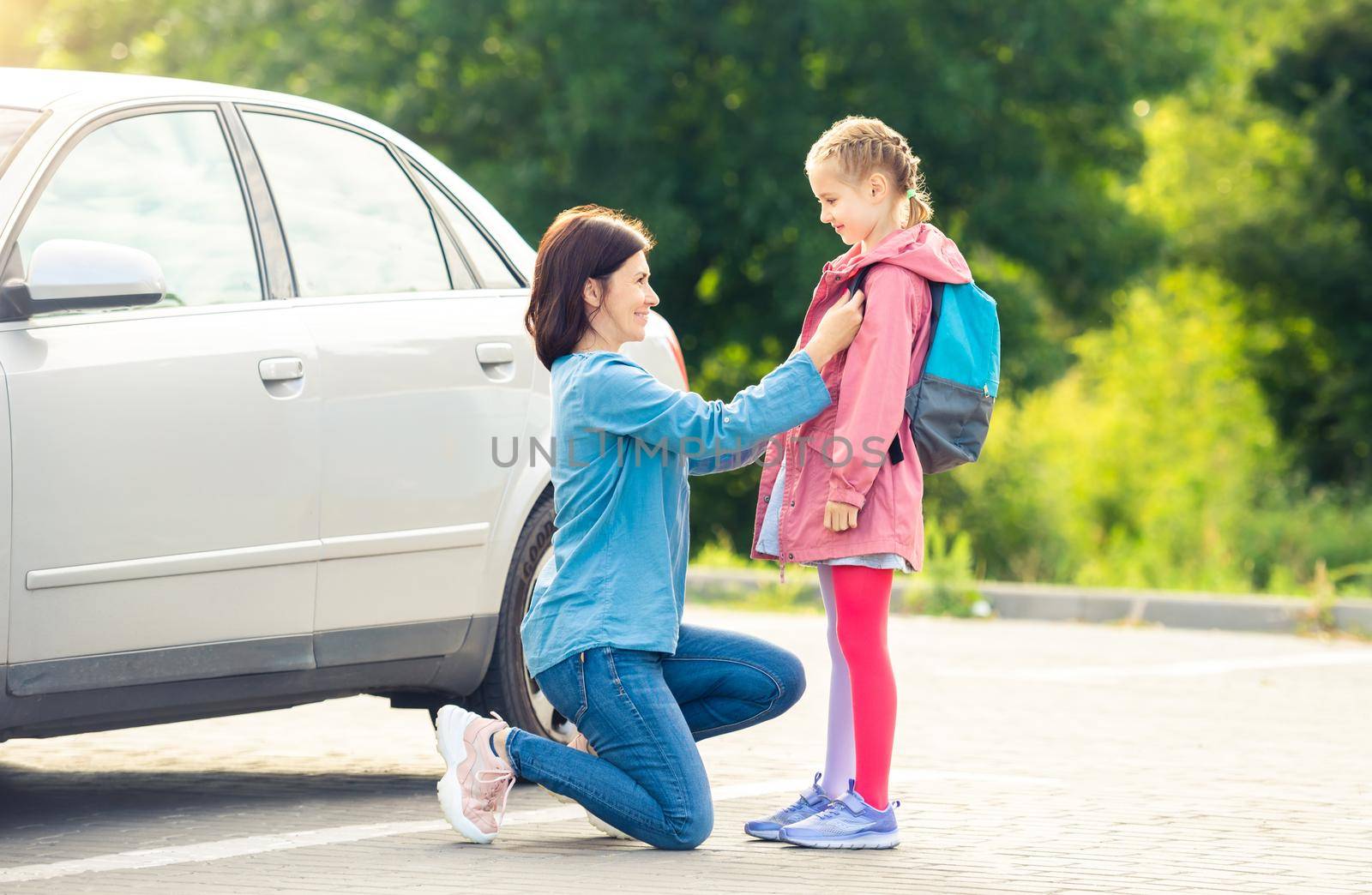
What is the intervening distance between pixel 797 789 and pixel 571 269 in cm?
184

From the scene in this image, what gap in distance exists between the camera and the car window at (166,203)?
4.77 metres

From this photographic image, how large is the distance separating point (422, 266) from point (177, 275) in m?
0.86

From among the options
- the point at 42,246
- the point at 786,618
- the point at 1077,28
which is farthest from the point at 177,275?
the point at 1077,28

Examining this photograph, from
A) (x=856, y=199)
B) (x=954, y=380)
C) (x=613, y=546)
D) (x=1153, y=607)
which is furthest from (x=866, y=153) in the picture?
(x=1153, y=607)

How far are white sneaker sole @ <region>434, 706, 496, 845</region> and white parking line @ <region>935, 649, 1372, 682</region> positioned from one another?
4541 millimetres

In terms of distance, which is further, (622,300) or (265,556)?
(265,556)

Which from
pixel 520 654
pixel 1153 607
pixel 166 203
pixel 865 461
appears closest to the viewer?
pixel 865 461

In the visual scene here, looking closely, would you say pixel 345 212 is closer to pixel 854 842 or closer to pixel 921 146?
pixel 854 842

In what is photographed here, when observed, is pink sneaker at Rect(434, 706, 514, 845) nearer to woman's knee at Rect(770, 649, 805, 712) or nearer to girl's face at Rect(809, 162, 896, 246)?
woman's knee at Rect(770, 649, 805, 712)

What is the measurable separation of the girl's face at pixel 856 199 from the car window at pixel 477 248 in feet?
4.22

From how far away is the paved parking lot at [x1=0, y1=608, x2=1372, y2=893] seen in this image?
451 centimetres

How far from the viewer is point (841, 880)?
4.45m

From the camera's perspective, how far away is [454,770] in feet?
15.7

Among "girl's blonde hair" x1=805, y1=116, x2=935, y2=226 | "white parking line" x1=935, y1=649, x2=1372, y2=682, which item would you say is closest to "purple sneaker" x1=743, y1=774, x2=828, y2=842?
"girl's blonde hair" x1=805, y1=116, x2=935, y2=226
